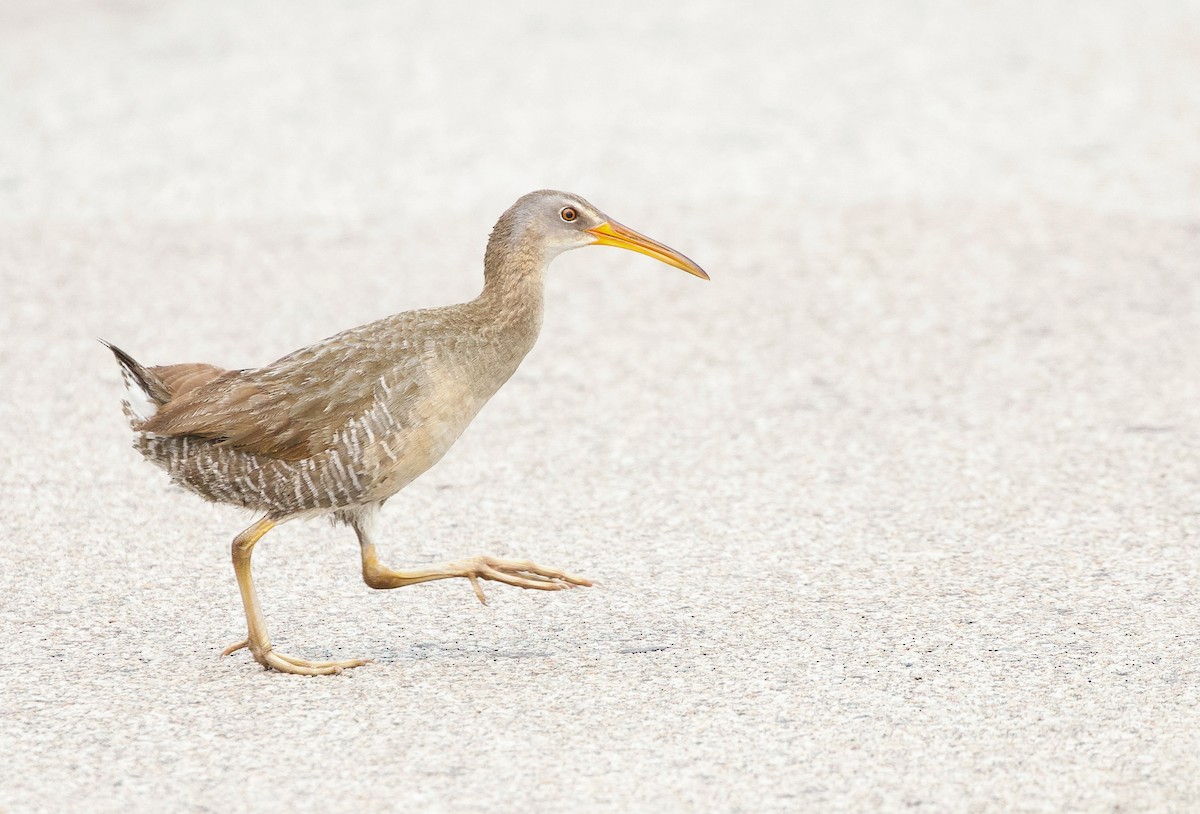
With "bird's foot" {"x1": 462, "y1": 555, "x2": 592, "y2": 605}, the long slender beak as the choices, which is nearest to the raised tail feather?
"bird's foot" {"x1": 462, "y1": 555, "x2": 592, "y2": 605}

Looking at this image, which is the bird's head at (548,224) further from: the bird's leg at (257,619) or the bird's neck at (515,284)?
the bird's leg at (257,619)

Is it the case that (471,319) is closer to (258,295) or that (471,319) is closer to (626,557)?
(626,557)

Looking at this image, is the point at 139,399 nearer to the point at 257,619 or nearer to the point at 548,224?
the point at 257,619

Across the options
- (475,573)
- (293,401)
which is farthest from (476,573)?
(293,401)

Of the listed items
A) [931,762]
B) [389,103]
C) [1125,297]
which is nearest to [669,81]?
[389,103]

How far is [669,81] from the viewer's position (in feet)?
49.1

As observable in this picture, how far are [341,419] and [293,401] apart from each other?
205mm

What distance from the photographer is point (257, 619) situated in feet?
19.3

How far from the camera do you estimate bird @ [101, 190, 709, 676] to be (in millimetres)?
5812

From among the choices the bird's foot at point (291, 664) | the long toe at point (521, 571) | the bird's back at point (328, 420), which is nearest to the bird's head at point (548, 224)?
the bird's back at point (328, 420)

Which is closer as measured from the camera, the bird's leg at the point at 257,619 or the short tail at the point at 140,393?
the bird's leg at the point at 257,619

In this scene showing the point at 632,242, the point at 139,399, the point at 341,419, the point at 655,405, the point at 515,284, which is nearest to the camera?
the point at 341,419

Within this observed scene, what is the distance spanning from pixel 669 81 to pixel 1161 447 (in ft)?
25.0

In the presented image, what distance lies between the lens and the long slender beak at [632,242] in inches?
254
